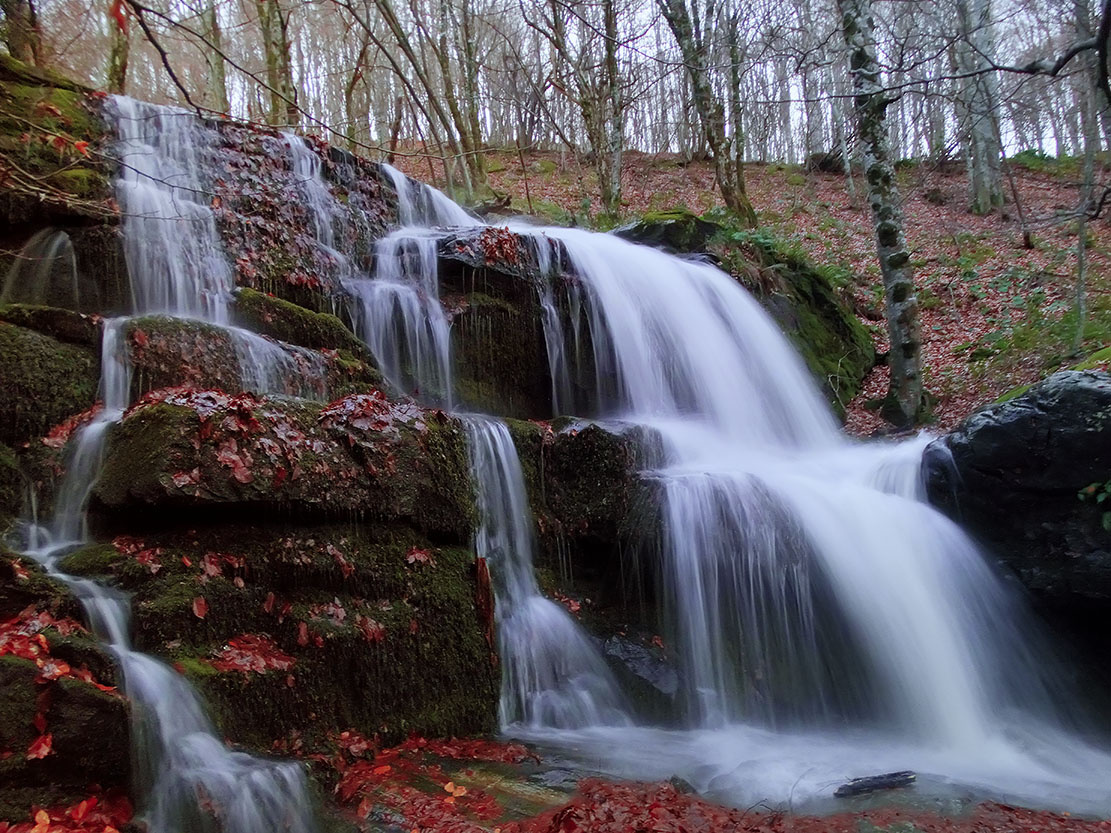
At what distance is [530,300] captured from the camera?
900 centimetres

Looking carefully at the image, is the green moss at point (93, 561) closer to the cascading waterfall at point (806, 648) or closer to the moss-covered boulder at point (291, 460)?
the moss-covered boulder at point (291, 460)

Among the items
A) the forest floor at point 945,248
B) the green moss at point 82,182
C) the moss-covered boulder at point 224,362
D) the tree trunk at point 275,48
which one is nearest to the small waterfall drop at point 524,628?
Answer: the moss-covered boulder at point 224,362

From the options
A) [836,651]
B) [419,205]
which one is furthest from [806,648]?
[419,205]

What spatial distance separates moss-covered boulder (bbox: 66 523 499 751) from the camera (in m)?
3.97

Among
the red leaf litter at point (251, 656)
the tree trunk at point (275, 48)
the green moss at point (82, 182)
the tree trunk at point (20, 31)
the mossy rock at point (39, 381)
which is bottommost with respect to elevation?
the red leaf litter at point (251, 656)

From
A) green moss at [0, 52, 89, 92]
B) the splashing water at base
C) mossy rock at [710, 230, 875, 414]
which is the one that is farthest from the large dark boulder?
green moss at [0, 52, 89, 92]

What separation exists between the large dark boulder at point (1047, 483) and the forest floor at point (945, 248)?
4.41 feet

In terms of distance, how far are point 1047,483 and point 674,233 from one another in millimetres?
7221

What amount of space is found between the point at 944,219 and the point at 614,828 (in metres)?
21.7

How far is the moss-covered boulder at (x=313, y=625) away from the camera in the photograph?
13.0 feet

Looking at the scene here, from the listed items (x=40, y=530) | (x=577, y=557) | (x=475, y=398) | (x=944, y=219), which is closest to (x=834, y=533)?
(x=577, y=557)

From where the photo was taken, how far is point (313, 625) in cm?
447

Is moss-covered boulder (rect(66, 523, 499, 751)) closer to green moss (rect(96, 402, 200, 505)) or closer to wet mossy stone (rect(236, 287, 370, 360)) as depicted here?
A: green moss (rect(96, 402, 200, 505))

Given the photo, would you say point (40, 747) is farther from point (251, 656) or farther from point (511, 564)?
point (511, 564)
